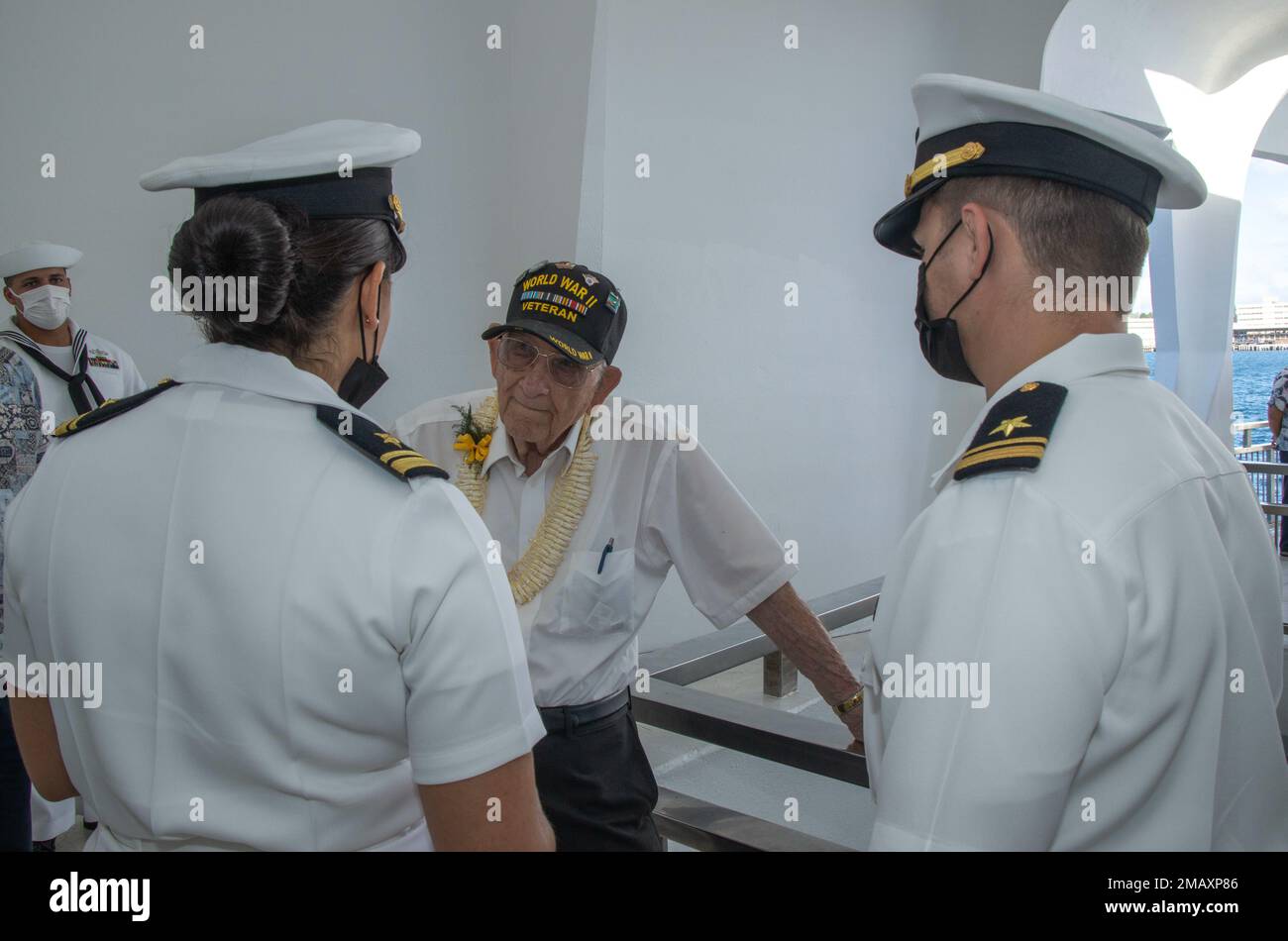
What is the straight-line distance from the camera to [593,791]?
178 centimetres

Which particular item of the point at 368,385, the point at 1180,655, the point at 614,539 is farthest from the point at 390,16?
the point at 1180,655

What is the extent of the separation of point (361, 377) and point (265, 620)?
1.07 ft

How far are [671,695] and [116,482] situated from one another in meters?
0.99

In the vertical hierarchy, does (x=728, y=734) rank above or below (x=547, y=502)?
below

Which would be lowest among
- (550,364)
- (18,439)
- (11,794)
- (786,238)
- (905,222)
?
(11,794)

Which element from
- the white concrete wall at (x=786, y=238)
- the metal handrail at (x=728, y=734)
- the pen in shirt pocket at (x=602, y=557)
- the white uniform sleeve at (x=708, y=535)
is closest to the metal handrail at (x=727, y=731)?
the metal handrail at (x=728, y=734)

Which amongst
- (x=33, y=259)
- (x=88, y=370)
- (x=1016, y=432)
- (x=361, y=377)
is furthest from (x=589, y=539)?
(x=33, y=259)

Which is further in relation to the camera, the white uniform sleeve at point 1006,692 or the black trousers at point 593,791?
the black trousers at point 593,791

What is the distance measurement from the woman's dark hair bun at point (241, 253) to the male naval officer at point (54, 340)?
2.51 m

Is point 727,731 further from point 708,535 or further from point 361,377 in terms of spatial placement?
point 361,377

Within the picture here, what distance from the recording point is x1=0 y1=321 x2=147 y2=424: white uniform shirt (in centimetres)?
309

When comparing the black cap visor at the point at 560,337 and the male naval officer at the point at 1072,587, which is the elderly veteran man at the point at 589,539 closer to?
the black cap visor at the point at 560,337

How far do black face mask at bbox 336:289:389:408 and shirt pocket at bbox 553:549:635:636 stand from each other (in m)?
0.81

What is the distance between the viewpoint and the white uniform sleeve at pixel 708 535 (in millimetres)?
1990
